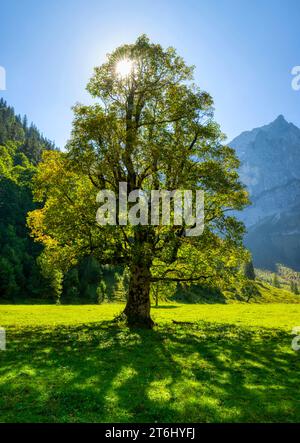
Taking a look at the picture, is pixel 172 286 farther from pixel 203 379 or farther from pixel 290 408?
pixel 290 408

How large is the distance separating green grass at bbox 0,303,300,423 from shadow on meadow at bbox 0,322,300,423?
0.03m

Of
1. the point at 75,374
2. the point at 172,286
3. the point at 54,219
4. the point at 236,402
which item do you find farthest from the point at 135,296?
the point at 236,402

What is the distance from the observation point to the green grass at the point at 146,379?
38.9 ft

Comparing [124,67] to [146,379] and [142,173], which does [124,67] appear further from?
[146,379]

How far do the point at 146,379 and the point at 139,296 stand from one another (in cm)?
1517

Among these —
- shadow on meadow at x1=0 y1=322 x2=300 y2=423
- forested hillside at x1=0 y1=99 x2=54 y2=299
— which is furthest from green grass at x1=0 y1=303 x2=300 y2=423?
forested hillside at x1=0 y1=99 x2=54 y2=299

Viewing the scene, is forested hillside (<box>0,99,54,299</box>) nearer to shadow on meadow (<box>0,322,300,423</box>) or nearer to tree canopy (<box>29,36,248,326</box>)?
tree canopy (<box>29,36,248,326</box>)

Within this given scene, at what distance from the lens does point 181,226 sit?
2927 centimetres

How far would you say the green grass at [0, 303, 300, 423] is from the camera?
11.9 metres

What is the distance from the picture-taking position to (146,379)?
15.6 meters

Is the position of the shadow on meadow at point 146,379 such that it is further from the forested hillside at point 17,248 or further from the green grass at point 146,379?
the forested hillside at point 17,248

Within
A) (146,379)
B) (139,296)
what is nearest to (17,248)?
(139,296)

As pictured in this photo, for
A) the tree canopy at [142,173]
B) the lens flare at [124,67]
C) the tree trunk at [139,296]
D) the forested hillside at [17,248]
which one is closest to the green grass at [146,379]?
the tree trunk at [139,296]

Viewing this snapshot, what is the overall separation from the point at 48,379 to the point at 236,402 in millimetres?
7675
